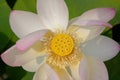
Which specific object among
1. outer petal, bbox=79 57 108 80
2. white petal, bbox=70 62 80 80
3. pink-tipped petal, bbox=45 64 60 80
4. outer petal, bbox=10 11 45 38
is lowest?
white petal, bbox=70 62 80 80

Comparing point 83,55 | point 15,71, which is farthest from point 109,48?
point 15,71

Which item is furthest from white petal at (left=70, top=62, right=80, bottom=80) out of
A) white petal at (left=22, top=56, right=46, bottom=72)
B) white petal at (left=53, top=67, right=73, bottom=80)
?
white petal at (left=22, top=56, right=46, bottom=72)

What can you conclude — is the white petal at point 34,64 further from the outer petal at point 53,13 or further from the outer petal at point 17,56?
the outer petal at point 53,13

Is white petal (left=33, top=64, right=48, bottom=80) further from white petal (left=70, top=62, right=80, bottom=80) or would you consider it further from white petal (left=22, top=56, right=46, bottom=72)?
white petal (left=70, top=62, right=80, bottom=80)

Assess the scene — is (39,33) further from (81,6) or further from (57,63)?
(81,6)

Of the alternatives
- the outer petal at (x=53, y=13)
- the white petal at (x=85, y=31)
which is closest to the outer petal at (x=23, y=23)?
the outer petal at (x=53, y=13)

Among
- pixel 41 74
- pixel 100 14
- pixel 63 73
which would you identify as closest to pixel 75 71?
pixel 63 73
